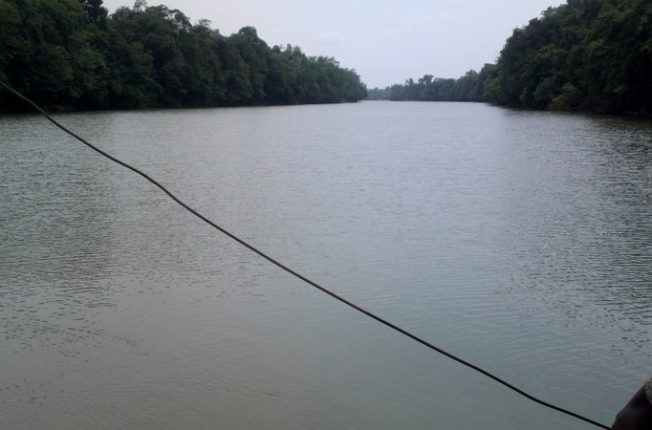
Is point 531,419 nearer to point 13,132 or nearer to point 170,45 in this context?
point 13,132

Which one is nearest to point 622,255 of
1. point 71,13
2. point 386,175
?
point 386,175

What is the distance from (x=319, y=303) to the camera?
7512 millimetres

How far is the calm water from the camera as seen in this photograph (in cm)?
520

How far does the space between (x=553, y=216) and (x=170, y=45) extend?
74937mm

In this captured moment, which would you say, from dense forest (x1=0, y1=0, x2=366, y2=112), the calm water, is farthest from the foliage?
dense forest (x1=0, y1=0, x2=366, y2=112)

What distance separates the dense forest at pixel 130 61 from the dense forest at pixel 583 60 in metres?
36.9

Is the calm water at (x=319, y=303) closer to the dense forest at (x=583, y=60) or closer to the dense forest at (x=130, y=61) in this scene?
the dense forest at (x=583, y=60)

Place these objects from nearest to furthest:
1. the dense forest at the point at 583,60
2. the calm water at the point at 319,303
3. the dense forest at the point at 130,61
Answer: the calm water at the point at 319,303, the dense forest at the point at 583,60, the dense forest at the point at 130,61

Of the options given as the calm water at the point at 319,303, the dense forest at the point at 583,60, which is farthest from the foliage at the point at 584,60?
the calm water at the point at 319,303

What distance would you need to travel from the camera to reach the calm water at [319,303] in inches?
205

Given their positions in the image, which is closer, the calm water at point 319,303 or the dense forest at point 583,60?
the calm water at point 319,303

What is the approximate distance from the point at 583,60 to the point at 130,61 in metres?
44.2

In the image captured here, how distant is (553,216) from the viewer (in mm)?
12656

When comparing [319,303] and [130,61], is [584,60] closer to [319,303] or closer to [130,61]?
[130,61]
